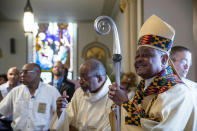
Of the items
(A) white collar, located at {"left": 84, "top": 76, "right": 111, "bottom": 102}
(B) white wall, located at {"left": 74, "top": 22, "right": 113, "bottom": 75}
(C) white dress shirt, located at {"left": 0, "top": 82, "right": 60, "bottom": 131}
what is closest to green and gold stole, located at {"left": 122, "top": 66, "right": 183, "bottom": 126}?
(A) white collar, located at {"left": 84, "top": 76, "right": 111, "bottom": 102}

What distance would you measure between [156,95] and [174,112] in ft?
0.72

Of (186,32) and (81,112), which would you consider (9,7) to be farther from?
(81,112)

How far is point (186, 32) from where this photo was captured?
499 cm

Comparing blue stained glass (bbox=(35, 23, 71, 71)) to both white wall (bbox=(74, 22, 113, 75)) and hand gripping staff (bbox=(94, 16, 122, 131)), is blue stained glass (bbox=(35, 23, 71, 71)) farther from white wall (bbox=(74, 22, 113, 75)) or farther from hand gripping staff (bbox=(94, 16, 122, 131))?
hand gripping staff (bbox=(94, 16, 122, 131))

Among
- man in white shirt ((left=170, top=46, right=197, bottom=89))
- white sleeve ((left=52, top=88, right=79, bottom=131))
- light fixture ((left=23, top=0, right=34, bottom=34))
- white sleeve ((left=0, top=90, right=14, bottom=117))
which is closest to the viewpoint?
white sleeve ((left=52, top=88, right=79, bottom=131))

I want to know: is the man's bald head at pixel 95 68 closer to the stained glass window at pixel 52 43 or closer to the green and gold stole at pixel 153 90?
the green and gold stole at pixel 153 90

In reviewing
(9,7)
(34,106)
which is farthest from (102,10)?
(34,106)

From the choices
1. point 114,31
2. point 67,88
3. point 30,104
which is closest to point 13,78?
point 67,88

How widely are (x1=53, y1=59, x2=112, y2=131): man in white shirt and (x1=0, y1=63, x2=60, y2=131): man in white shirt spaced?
911 millimetres

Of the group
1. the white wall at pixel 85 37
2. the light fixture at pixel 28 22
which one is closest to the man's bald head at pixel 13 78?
the light fixture at pixel 28 22

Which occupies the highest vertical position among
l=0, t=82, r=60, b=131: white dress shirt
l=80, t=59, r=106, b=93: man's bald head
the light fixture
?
the light fixture

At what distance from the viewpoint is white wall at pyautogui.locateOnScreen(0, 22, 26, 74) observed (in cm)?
1505

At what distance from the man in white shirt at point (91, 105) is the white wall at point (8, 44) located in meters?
12.9

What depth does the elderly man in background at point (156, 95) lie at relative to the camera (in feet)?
5.90
